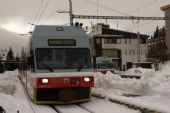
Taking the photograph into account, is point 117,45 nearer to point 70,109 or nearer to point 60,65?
point 60,65

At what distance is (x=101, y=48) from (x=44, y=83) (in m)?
87.9

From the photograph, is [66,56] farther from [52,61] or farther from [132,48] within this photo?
[132,48]

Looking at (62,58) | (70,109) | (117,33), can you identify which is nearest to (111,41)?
(117,33)

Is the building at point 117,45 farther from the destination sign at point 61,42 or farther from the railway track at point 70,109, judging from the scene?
the railway track at point 70,109

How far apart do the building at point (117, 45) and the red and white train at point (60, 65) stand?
84469 mm

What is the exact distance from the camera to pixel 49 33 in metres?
17.7

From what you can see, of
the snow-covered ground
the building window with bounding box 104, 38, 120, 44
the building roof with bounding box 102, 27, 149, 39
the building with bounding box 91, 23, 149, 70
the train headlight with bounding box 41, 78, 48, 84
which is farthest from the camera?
the building roof with bounding box 102, 27, 149, 39

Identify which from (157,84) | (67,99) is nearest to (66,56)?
(67,99)

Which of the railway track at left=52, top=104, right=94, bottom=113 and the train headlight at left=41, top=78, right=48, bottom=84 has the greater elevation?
the train headlight at left=41, top=78, right=48, bottom=84

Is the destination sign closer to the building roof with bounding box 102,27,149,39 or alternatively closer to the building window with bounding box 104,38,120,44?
the building window with bounding box 104,38,120,44

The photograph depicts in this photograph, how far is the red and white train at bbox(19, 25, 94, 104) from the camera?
1659 centimetres

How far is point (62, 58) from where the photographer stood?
17.1 metres

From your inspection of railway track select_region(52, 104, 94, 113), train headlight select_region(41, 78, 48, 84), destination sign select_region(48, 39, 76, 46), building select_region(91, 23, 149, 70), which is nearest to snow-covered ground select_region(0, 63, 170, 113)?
railway track select_region(52, 104, 94, 113)

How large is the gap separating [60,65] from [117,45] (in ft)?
300
